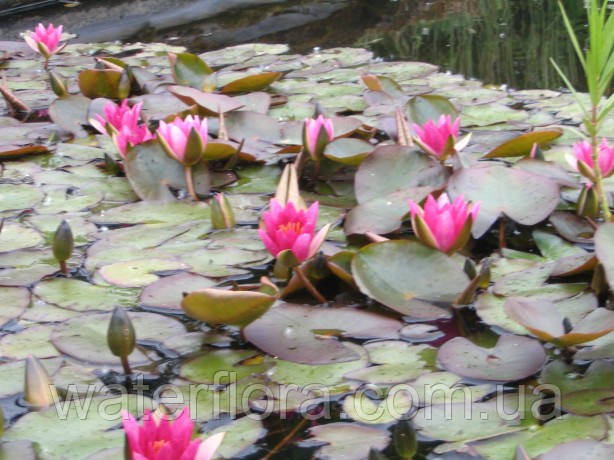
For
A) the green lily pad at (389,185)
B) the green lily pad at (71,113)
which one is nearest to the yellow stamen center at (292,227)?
the green lily pad at (389,185)

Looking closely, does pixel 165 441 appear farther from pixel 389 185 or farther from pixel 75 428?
pixel 389 185

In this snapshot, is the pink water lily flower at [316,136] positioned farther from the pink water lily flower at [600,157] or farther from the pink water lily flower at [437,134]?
the pink water lily flower at [600,157]

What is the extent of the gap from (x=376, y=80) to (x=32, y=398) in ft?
5.36

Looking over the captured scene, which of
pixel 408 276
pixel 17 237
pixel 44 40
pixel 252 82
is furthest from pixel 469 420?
pixel 44 40

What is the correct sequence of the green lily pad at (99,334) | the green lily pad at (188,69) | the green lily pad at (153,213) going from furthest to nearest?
the green lily pad at (188,69)
the green lily pad at (153,213)
the green lily pad at (99,334)

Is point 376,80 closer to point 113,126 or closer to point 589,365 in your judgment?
point 113,126

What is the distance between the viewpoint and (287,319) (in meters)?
1.29

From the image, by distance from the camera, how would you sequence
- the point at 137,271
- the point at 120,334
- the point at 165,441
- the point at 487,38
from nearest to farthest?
the point at 165,441 → the point at 120,334 → the point at 137,271 → the point at 487,38

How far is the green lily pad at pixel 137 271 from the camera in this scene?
4.79 ft

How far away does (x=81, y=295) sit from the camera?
142 centimetres

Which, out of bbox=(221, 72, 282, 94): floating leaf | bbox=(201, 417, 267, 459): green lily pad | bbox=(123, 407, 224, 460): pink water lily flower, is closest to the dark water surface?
bbox=(221, 72, 282, 94): floating leaf

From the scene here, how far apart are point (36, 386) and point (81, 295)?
339 millimetres

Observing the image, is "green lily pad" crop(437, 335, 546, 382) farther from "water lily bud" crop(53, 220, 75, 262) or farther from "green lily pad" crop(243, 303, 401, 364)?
"water lily bud" crop(53, 220, 75, 262)

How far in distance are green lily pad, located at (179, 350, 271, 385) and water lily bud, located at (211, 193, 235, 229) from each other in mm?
460
